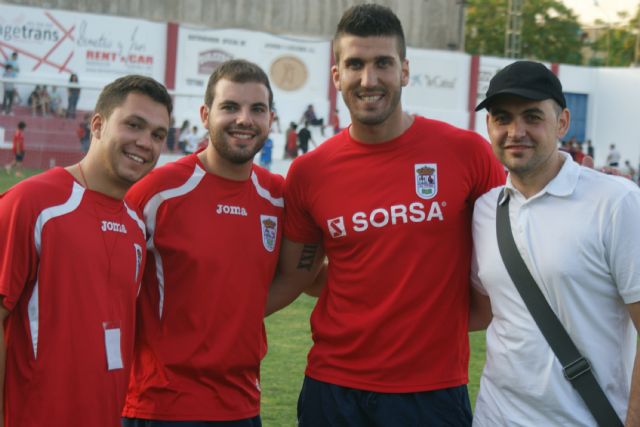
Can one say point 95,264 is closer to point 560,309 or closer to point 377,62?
point 377,62

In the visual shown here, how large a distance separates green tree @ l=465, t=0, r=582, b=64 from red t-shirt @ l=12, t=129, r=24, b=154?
1577 inches

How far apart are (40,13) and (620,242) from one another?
29.3 meters

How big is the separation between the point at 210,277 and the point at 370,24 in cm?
125

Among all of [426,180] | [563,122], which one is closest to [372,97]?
[426,180]

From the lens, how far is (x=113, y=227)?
3693 millimetres

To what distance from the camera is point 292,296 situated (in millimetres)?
4516

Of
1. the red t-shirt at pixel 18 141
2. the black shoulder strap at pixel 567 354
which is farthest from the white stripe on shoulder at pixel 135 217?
the red t-shirt at pixel 18 141

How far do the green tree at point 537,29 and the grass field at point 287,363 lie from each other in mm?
47466

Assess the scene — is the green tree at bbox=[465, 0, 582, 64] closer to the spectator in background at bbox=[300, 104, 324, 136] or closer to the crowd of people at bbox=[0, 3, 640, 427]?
the spectator in background at bbox=[300, 104, 324, 136]

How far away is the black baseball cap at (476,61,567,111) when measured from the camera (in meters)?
3.45

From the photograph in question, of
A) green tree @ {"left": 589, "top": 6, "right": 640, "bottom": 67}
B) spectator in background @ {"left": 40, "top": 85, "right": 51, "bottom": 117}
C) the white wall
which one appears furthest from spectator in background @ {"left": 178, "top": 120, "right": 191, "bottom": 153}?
green tree @ {"left": 589, "top": 6, "right": 640, "bottom": 67}

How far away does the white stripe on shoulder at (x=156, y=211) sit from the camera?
159 inches

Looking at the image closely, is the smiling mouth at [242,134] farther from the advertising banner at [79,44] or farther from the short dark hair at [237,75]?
the advertising banner at [79,44]

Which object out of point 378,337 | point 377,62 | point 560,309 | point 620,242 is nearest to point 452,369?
point 378,337
